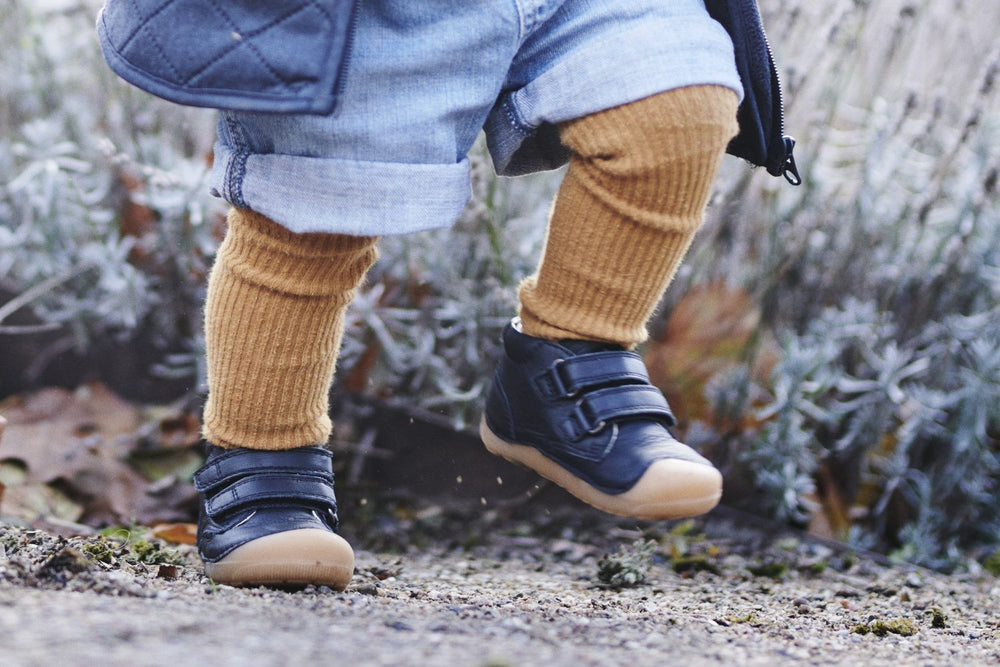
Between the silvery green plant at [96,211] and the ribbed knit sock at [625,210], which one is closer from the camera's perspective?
the ribbed knit sock at [625,210]

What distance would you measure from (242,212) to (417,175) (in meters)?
0.23

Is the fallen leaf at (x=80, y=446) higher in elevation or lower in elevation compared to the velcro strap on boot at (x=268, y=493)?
lower

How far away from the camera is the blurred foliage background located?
197cm

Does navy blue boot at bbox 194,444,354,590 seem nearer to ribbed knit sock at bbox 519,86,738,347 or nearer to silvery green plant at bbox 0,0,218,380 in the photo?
ribbed knit sock at bbox 519,86,738,347

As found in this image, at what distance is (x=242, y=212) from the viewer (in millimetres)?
1206

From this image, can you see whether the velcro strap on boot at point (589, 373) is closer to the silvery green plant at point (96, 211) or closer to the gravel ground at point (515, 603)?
the gravel ground at point (515, 603)

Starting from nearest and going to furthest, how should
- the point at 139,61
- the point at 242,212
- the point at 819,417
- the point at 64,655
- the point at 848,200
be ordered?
the point at 64,655 < the point at 139,61 < the point at 242,212 < the point at 819,417 < the point at 848,200

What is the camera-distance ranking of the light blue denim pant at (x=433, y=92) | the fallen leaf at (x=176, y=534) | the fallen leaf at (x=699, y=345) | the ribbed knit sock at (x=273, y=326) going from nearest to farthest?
the light blue denim pant at (x=433, y=92) < the ribbed knit sock at (x=273, y=326) < the fallen leaf at (x=176, y=534) < the fallen leaf at (x=699, y=345)

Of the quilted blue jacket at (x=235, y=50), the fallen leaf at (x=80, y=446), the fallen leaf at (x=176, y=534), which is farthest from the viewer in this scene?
the fallen leaf at (x=80, y=446)

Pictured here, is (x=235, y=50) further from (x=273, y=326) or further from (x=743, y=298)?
(x=743, y=298)

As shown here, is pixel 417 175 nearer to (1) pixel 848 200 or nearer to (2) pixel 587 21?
(2) pixel 587 21

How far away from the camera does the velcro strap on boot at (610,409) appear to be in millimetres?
1182

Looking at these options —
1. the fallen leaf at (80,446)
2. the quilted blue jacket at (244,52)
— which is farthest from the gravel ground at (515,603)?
the quilted blue jacket at (244,52)

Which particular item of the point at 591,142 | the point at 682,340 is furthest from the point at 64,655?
the point at 682,340
